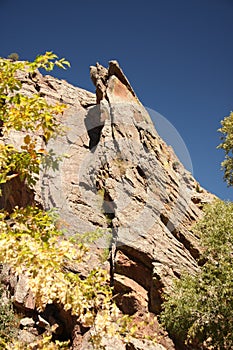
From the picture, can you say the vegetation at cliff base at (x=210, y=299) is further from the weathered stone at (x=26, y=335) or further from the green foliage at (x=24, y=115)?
the green foliage at (x=24, y=115)

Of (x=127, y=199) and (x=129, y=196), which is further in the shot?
(x=129, y=196)

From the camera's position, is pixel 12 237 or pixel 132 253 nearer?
pixel 12 237

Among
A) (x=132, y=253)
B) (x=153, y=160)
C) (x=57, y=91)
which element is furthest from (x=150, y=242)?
(x=57, y=91)

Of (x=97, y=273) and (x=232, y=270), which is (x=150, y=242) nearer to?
(x=232, y=270)

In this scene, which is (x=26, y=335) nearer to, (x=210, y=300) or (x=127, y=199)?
(x=127, y=199)

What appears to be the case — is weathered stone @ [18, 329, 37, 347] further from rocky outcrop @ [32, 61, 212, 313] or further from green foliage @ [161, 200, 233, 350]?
green foliage @ [161, 200, 233, 350]

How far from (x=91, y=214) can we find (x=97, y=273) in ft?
61.6

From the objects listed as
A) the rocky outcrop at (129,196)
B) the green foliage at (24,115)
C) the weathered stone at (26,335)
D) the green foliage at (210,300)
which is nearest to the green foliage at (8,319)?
the weathered stone at (26,335)

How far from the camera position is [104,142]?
27016mm

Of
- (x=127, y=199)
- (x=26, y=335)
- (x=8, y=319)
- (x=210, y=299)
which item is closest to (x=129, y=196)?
(x=127, y=199)

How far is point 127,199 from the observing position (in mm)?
22062

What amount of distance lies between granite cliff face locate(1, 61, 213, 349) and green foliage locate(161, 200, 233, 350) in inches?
67.5

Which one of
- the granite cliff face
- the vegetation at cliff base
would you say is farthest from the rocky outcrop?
the vegetation at cliff base

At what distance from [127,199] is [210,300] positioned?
9296 millimetres
